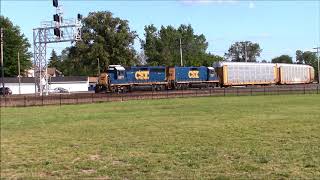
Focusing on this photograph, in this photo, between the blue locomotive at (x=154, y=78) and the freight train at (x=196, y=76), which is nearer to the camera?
the blue locomotive at (x=154, y=78)

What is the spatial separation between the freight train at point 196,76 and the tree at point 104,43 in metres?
41.0

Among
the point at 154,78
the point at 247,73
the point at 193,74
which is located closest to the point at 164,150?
the point at 154,78

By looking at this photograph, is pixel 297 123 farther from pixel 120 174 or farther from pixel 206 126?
pixel 120 174

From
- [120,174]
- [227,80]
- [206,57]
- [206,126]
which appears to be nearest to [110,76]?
[227,80]

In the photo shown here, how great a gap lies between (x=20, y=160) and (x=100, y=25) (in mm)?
107133

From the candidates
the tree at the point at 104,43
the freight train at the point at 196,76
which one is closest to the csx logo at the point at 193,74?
the freight train at the point at 196,76

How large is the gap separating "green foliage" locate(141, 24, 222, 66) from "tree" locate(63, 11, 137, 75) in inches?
601

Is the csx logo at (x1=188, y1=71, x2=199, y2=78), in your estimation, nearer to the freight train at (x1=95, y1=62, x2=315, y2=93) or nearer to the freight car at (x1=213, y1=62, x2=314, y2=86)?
the freight train at (x1=95, y1=62, x2=315, y2=93)

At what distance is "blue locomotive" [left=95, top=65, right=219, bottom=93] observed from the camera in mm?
62500

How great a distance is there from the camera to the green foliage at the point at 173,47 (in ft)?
440

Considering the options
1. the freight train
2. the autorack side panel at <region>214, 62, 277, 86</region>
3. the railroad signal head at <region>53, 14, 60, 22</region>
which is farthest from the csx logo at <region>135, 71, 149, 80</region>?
the autorack side panel at <region>214, 62, 277, 86</region>

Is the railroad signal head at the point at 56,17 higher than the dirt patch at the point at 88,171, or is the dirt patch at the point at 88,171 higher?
the railroad signal head at the point at 56,17

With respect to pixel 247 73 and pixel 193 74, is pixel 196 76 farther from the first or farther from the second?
pixel 247 73

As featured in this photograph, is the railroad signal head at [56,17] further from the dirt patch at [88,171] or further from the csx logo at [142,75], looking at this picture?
the dirt patch at [88,171]
